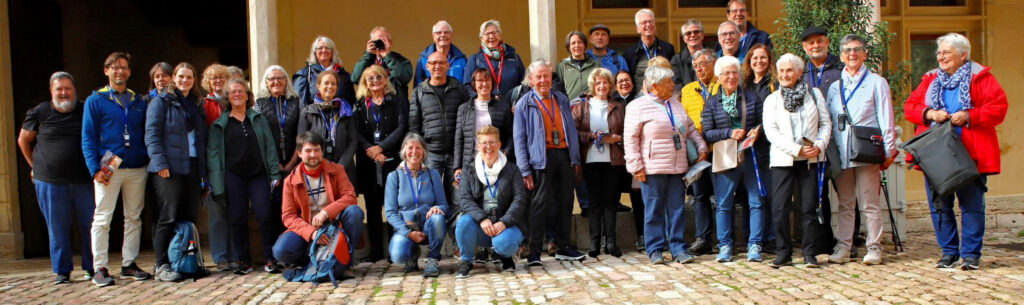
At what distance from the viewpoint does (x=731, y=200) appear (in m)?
6.62

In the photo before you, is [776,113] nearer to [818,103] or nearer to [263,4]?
[818,103]

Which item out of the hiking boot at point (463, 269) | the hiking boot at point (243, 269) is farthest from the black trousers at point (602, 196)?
the hiking boot at point (243, 269)

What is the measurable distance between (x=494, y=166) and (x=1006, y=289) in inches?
140

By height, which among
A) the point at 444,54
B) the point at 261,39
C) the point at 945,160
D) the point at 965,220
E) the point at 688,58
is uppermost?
the point at 261,39

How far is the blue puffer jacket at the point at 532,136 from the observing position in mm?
6660

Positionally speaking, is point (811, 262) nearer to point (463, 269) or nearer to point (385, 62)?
point (463, 269)

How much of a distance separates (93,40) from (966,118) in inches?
454

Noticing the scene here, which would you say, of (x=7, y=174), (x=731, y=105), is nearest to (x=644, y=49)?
(x=731, y=105)

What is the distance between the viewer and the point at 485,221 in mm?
6328

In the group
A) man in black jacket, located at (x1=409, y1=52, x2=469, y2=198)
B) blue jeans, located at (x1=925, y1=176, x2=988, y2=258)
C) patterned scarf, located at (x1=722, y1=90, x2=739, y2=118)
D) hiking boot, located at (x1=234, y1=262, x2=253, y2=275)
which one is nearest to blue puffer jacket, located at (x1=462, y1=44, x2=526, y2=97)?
man in black jacket, located at (x1=409, y1=52, x2=469, y2=198)

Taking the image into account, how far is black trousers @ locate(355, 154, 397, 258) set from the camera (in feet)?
23.2

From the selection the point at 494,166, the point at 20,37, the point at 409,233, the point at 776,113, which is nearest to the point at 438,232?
the point at 409,233

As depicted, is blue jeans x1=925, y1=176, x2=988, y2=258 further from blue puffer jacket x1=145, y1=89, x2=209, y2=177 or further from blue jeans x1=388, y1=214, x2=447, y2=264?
blue puffer jacket x1=145, y1=89, x2=209, y2=177

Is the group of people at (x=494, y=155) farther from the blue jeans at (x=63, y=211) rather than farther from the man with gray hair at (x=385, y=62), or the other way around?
the man with gray hair at (x=385, y=62)
